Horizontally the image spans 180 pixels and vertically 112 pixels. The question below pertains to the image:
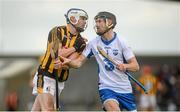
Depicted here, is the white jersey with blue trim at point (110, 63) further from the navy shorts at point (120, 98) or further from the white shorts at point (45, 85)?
the white shorts at point (45, 85)

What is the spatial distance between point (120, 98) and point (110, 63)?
20.8 inches

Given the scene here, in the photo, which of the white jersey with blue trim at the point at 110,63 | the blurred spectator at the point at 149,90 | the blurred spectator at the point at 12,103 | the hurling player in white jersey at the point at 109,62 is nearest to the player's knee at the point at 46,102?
the hurling player in white jersey at the point at 109,62

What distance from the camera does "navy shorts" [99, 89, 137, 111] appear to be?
9.09 metres

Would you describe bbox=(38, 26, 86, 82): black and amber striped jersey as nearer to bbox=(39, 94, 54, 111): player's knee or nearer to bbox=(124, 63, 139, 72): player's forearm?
bbox=(39, 94, 54, 111): player's knee

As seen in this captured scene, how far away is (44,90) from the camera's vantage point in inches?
364

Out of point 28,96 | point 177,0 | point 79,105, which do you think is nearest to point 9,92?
point 28,96

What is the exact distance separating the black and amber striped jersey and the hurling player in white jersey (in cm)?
25

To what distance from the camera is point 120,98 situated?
9188 millimetres

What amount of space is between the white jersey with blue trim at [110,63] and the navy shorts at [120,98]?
6cm

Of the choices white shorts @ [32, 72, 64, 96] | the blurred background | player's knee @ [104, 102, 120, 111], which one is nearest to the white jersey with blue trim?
player's knee @ [104, 102, 120, 111]

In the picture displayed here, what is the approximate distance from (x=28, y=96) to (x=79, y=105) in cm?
204

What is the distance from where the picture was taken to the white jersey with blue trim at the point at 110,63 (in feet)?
29.8

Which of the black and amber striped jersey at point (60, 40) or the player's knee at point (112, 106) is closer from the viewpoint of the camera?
the player's knee at point (112, 106)

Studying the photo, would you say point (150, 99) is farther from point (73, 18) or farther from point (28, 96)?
point (73, 18)
